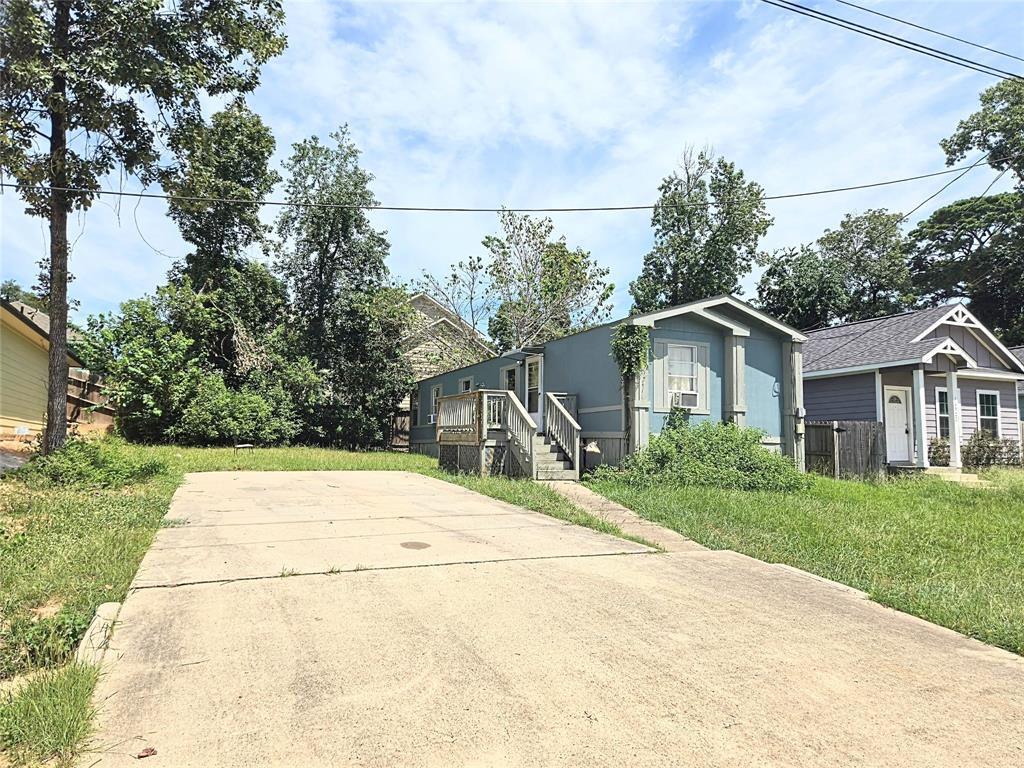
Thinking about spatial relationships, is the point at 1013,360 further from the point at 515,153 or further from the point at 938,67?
the point at 515,153

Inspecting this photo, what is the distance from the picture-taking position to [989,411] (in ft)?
58.6

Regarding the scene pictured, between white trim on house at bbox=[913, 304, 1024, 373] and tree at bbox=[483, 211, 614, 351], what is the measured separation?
14557 mm

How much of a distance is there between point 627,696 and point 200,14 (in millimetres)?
13042

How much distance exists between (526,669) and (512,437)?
1015 centimetres

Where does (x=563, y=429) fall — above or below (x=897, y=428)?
below

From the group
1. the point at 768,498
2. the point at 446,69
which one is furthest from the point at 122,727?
the point at 446,69

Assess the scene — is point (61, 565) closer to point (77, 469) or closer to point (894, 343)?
point (77, 469)

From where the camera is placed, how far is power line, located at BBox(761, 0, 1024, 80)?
7617mm

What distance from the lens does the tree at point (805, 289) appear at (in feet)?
95.7

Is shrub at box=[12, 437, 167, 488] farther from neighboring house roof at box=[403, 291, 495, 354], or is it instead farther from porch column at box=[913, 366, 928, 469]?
neighboring house roof at box=[403, 291, 495, 354]

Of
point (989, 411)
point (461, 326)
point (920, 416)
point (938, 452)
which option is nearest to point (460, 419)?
point (920, 416)

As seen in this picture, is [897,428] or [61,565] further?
[897,428]

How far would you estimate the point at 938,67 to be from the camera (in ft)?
30.6

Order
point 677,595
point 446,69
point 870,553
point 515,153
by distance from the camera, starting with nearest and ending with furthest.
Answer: point 677,595, point 870,553, point 446,69, point 515,153
